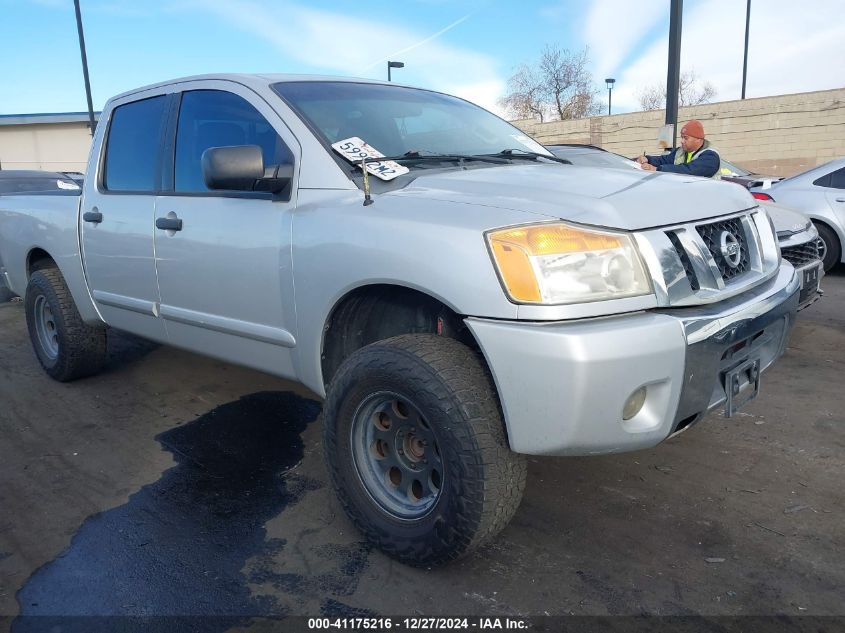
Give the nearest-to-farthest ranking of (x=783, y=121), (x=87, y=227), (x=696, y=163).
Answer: (x=87, y=227)
(x=696, y=163)
(x=783, y=121)

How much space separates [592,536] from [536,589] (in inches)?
16.5

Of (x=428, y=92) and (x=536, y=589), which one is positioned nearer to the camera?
(x=536, y=589)

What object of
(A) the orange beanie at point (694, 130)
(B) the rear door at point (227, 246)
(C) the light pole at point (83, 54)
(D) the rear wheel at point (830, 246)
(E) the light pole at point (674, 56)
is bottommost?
(D) the rear wheel at point (830, 246)

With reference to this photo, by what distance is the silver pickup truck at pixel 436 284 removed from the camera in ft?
6.92

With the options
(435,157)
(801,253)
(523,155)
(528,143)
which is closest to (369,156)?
(435,157)

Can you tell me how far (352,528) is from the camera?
2797mm

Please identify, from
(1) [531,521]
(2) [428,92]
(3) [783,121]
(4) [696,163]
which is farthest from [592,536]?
(3) [783,121]

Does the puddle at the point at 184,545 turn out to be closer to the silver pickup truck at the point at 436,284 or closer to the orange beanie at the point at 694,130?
the silver pickup truck at the point at 436,284

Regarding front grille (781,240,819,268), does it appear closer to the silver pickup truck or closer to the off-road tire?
the silver pickup truck

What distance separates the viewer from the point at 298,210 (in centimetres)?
278

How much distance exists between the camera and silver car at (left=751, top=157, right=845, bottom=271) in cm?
743

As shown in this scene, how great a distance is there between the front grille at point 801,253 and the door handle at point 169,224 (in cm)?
400

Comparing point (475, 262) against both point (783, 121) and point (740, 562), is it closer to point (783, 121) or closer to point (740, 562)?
point (740, 562)

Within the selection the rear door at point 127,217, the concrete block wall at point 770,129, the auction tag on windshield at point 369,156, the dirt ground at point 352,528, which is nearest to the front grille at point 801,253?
the dirt ground at point 352,528
